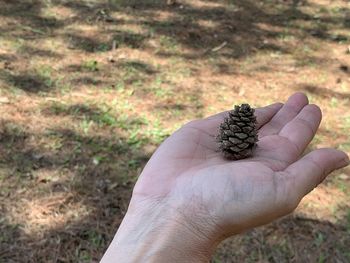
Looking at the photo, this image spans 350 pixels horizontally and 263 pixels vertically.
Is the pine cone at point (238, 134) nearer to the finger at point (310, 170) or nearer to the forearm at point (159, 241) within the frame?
the finger at point (310, 170)

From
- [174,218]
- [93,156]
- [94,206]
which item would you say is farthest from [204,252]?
[93,156]

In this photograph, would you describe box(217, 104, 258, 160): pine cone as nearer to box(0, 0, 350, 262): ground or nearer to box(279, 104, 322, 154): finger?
box(279, 104, 322, 154): finger

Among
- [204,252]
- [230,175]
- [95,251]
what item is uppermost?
[230,175]

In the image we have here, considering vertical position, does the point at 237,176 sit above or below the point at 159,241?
above

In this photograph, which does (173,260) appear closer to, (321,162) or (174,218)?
(174,218)

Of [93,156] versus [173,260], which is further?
[93,156]

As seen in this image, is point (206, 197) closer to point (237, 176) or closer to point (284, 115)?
point (237, 176)

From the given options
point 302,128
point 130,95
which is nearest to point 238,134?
point 302,128
